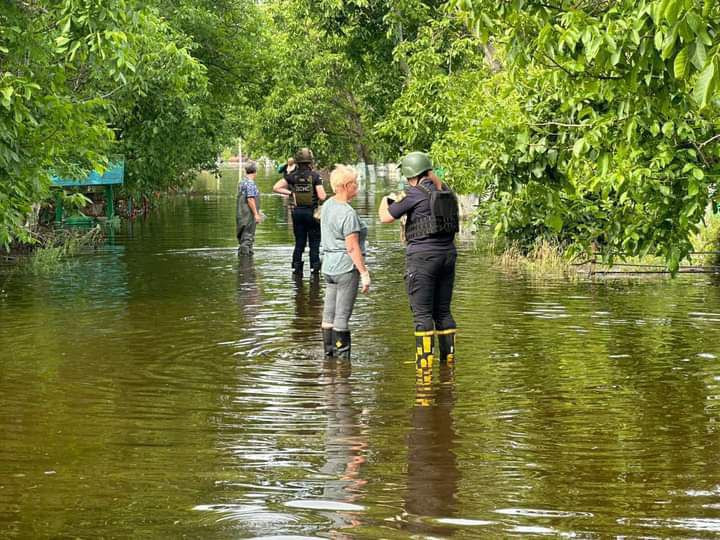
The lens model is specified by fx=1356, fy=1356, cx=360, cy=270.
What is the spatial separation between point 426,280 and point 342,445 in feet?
10.9

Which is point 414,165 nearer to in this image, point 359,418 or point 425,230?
point 425,230

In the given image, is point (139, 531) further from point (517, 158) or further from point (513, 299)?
point (513, 299)

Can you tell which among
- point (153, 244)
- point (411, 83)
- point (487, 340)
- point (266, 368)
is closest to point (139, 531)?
point (266, 368)

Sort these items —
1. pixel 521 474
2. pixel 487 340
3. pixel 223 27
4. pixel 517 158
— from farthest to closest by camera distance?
pixel 223 27 → pixel 487 340 → pixel 517 158 → pixel 521 474

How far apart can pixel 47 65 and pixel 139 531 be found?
1125 centimetres

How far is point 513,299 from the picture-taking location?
17609mm

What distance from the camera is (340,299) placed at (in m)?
12.6

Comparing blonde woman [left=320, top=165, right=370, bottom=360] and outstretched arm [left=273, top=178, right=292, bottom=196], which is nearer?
blonde woman [left=320, top=165, right=370, bottom=360]

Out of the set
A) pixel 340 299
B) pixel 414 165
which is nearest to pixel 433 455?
pixel 414 165

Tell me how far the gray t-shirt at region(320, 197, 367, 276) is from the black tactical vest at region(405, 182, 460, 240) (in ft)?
2.96

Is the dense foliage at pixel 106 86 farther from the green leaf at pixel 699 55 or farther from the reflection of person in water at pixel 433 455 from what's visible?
the green leaf at pixel 699 55

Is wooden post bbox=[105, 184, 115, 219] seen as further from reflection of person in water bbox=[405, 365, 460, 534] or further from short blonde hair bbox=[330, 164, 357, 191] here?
reflection of person in water bbox=[405, 365, 460, 534]

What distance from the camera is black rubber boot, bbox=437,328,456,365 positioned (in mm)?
12141

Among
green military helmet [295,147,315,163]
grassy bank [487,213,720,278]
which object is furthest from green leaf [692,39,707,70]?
green military helmet [295,147,315,163]
